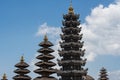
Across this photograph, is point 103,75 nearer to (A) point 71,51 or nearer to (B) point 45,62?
(A) point 71,51

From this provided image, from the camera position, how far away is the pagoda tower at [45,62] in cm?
6262

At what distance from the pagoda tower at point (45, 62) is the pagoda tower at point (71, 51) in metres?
23.6

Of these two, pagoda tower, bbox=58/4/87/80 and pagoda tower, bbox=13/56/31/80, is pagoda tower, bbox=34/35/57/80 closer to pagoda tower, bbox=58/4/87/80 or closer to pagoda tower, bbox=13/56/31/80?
pagoda tower, bbox=13/56/31/80

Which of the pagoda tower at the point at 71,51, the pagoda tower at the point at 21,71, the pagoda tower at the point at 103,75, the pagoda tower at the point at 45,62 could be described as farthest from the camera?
the pagoda tower at the point at 103,75

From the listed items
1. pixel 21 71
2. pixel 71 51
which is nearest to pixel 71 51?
pixel 71 51

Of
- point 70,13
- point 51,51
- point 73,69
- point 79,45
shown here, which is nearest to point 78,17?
point 70,13

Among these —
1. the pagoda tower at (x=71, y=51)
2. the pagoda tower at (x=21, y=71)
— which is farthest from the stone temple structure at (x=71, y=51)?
the pagoda tower at (x=21, y=71)

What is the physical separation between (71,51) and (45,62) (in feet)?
86.0

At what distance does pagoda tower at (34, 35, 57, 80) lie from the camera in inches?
2466

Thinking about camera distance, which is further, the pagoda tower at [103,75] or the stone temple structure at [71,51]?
the pagoda tower at [103,75]

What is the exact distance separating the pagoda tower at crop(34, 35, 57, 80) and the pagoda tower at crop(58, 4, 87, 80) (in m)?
23.6

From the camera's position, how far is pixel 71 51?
89.1 meters

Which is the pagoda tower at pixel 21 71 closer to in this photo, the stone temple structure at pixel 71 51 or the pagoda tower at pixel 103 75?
the stone temple structure at pixel 71 51

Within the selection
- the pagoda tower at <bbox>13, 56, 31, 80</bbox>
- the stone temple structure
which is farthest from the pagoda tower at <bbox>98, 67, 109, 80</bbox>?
the pagoda tower at <bbox>13, 56, 31, 80</bbox>
